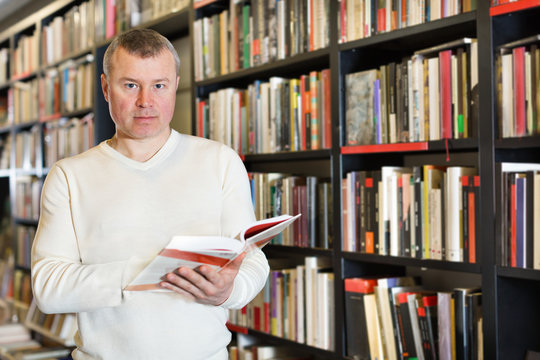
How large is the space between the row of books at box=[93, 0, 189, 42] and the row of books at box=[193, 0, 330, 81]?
258 mm

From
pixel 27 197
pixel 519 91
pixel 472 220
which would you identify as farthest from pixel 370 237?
pixel 27 197

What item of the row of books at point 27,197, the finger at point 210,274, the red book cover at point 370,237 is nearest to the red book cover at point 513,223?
the red book cover at point 370,237

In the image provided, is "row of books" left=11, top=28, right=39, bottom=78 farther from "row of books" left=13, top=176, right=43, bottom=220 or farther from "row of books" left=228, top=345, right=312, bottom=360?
"row of books" left=228, top=345, right=312, bottom=360

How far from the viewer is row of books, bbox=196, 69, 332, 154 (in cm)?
222

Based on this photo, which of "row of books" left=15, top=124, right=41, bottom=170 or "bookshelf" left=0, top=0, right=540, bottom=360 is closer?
"bookshelf" left=0, top=0, right=540, bottom=360

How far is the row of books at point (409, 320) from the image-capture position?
5.70 feet

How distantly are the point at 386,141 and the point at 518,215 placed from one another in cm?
52

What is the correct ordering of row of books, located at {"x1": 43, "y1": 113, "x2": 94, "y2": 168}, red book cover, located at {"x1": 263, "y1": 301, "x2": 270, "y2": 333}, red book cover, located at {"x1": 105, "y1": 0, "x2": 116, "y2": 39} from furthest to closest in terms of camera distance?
1. row of books, located at {"x1": 43, "y1": 113, "x2": 94, "y2": 168}
2. red book cover, located at {"x1": 105, "y1": 0, "x2": 116, "y2": 39}
3. red book cover, located at {"x1": 263, "y1": 301, "x2": 270, "y2": 333}

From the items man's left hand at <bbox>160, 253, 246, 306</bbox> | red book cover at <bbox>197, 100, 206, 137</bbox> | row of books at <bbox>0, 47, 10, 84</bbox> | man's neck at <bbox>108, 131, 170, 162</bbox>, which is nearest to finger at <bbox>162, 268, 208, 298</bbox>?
man's left hand at <bbox>160, 253, 246, 306</bbox>

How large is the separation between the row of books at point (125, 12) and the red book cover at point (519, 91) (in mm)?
1706

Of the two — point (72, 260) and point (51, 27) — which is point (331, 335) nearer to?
point (72, 260)

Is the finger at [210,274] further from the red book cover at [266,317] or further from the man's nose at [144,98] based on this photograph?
the red book cover at [266,317]

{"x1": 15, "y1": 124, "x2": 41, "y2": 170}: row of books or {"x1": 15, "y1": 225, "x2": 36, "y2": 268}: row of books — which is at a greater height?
{"x1": 15, "y1": 124, "x2": 41, "y2": 170}: row of books

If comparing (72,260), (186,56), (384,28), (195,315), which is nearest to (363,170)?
(384,28)
